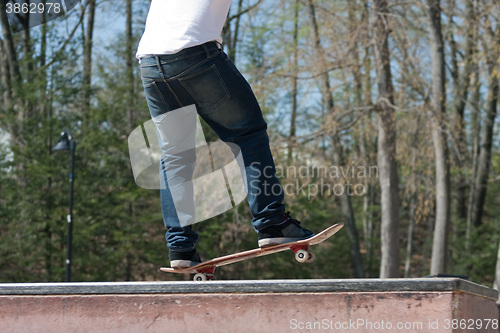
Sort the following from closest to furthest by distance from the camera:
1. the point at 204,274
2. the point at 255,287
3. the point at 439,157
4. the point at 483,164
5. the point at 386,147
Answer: the point at 255,287 < the point at 204,274 < the point at 439,157 < the point at 386,147 < the point at 483,164

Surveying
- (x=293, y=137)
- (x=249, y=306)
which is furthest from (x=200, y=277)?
(x=293, y=137)

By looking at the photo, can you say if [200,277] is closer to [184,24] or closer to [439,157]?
[184,24]

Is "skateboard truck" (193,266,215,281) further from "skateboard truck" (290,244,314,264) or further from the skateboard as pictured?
"skateboard truck" (290,244,314,264)

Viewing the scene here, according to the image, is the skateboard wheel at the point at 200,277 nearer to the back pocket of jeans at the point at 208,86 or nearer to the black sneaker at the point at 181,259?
the black sneaker at the point at 181,259

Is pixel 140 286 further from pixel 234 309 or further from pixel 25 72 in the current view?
pixel 25 72

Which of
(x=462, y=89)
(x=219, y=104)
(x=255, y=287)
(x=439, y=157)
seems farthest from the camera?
(x=462, y=89)

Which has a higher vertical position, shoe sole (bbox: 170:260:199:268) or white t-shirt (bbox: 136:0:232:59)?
white t-shirt (bbox: 136:0:232:59)

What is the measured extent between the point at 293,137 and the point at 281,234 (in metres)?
10.8

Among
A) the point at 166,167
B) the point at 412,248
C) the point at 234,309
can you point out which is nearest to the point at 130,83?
the point at 412,248

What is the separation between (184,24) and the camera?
9.27 feet

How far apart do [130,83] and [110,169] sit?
2.89 metres

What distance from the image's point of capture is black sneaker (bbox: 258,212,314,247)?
3135 millimetres

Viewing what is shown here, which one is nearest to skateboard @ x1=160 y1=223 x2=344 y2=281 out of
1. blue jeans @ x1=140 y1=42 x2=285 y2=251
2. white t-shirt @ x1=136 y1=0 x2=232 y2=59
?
blue jeans @ x1=140 y1=42 x2=285 y2=251

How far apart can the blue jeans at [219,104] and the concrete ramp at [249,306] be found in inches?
34.8
